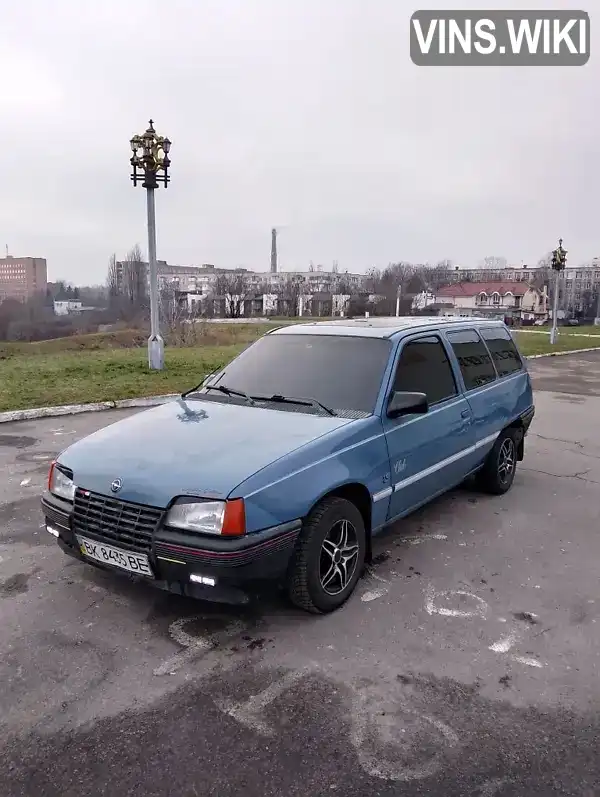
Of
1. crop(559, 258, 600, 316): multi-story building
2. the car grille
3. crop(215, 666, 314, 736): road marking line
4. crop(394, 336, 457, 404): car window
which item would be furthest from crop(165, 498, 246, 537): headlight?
crop(559, 258, 600, 316): multi-story building

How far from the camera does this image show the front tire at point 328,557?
3.26 m

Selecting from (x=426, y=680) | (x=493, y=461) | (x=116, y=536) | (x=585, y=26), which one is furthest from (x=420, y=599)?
(x=585, y=26)

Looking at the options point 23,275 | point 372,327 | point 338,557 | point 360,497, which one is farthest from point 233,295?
point 338,557

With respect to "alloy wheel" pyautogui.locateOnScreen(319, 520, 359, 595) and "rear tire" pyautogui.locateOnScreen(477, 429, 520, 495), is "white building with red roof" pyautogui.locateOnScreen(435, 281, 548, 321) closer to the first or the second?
"rear tire" pyautogui.locateOnScreen(477, 429, 520, 495)

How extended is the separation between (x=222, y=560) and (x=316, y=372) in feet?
A: 6.16

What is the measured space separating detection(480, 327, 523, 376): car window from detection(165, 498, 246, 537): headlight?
3.81 metres

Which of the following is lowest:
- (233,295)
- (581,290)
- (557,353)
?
(557,353)

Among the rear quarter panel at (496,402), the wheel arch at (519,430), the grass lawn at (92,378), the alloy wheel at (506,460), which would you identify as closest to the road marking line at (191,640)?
the rear quarter panel at (496,402)

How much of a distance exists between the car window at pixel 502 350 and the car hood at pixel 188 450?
9.11ft

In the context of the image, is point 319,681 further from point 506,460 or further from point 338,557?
point 506,460

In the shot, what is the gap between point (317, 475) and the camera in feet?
10.8

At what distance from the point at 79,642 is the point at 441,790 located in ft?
6.66

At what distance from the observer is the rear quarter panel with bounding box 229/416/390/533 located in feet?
9.96

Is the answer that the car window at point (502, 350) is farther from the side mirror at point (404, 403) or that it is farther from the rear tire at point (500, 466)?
the side mirror at point (404, 403)
